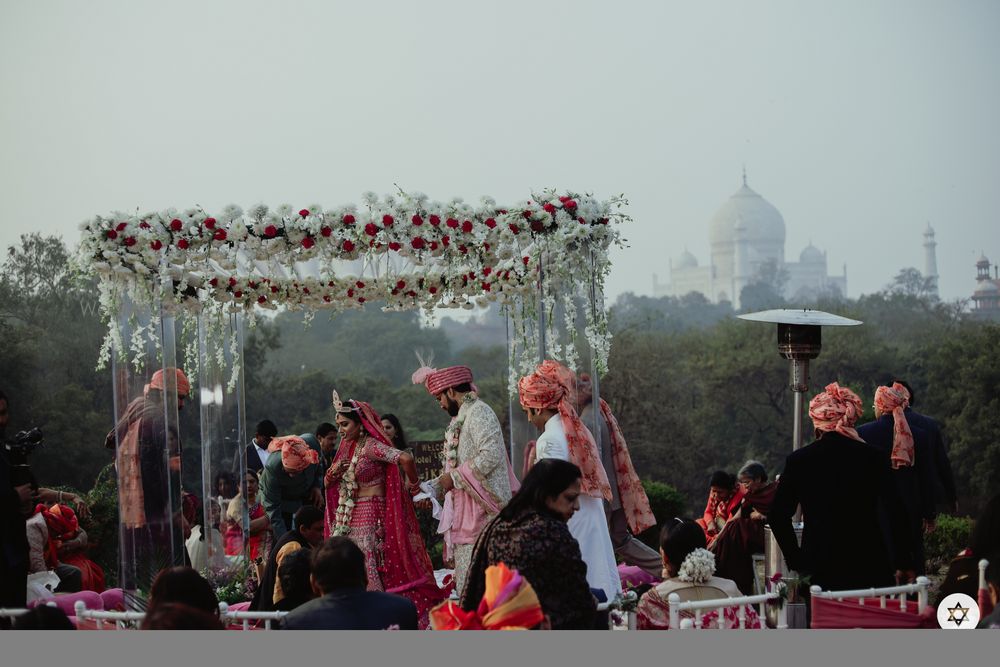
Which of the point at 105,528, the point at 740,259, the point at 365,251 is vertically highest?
the point at 740,259

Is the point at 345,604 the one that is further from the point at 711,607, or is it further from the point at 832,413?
the point at 832,413

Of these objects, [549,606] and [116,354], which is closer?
[549,606]

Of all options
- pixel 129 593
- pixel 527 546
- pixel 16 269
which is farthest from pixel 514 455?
pixel 16 269

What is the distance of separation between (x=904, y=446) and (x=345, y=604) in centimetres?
505

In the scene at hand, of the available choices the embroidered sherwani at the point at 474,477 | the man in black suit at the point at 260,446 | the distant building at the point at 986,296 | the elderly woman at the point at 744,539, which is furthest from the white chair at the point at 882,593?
the distant building at the point at 986,296

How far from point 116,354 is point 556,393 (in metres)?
2.50

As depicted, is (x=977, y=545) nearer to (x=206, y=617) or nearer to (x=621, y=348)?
(x=206, y=617)

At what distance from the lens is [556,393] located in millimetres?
6875

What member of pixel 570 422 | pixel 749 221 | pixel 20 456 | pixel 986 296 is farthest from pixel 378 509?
pixel 749 221

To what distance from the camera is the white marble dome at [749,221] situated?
160 feet

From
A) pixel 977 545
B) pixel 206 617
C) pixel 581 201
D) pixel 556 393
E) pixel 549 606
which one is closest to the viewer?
pixel 206 617

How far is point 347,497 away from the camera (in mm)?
7590

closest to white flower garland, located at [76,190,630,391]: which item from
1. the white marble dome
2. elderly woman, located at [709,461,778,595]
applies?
elderly woman, located at [709,461,778,595]

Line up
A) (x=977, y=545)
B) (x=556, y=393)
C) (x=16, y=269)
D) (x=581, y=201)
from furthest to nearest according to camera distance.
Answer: (x=16, y=269), (x=581, y=201), (x=556, y=393), (x=977, y=545)
